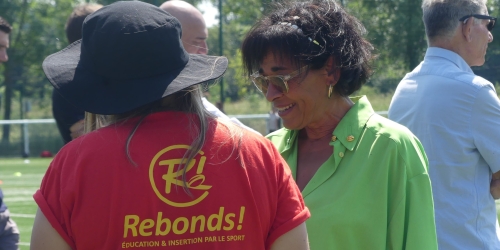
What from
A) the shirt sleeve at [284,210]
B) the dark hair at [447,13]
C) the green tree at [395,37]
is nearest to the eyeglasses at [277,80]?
the shirt sleeve at [284,210]

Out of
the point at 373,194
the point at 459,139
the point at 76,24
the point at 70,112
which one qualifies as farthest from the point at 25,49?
the point at 373,194

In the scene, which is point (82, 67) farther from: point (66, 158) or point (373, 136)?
point (373, 136)

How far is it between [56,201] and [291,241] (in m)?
0.62

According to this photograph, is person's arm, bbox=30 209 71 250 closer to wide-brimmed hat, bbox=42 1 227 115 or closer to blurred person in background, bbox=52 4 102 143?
wide-brimmed hat, bbox=42 1 227 115

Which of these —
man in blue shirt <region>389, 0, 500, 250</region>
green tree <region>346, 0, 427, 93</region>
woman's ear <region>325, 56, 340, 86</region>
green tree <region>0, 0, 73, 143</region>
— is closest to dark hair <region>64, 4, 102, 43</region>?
woman's ear <region>325, 56, 340, 86</region>

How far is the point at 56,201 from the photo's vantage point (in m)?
1.80

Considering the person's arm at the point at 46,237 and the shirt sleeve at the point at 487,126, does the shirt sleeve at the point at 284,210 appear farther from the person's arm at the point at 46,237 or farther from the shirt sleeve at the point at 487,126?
the shirt sleeve at the point at 487,126

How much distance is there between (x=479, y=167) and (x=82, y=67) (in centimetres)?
214

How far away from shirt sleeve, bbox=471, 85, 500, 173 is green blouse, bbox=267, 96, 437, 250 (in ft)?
2.39

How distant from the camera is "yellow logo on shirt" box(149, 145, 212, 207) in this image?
1.81 metres

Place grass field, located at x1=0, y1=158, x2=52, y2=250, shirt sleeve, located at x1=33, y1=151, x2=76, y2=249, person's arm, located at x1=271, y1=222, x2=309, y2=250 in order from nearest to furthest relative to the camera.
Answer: shirt sleeve, located at x1=33, y1=151, x2=76, y2=249 < person's arm, located at x1=271, y1=222, x2=309, y2=250 < grass field, located at x1=0, y1=158, x2=52, y2=250

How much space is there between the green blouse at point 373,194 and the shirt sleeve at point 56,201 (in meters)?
1.16

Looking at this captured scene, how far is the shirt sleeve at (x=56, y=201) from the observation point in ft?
5.85

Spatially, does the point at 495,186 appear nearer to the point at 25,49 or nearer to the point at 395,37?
the point at 395,37
